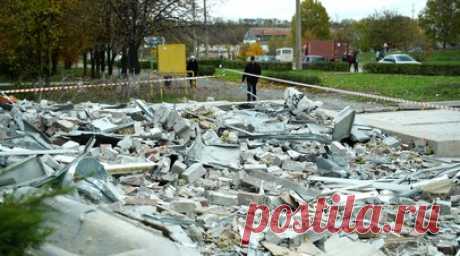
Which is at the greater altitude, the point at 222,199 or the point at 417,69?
the point at 417,69

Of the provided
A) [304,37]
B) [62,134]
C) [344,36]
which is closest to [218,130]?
[62,134]

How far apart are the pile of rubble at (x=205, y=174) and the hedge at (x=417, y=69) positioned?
23104 mm

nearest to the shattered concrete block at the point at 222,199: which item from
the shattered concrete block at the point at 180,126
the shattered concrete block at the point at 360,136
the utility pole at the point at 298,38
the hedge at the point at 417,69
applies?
the shattered concrete block at the point at 180,126

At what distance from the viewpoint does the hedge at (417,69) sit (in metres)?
34.5

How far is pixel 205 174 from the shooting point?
8539 mm

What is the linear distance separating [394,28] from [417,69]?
90.3ft

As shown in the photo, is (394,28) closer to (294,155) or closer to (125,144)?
(294,155)

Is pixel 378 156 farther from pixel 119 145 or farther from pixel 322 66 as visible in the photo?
pixel 322 66

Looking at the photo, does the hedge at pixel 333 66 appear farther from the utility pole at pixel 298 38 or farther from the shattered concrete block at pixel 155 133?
the shattered concrete block at pixel 155 133

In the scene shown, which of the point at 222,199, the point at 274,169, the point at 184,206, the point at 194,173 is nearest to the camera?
the point at 184,206

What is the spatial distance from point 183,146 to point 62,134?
2227mm

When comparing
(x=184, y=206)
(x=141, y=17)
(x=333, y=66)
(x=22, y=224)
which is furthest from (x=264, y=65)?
(x=22, y=224)

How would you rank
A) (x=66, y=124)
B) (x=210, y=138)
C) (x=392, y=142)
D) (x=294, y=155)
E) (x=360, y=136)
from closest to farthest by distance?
(x=294, y=155) < (x=210, y=138) < (x=66, y=124) < (x=392, y=142) < (x=360, y=136)

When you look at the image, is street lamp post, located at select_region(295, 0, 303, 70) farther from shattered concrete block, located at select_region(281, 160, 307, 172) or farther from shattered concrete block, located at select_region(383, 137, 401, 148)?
shattered concrete block, located at select_region(281, 160, 307, 172)
